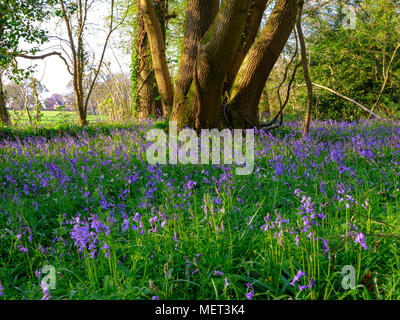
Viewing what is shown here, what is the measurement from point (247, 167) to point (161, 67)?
17.7 feet

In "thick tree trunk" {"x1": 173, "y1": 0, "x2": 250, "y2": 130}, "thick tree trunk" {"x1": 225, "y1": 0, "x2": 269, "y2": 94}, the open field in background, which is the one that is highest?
"thick tree trunk" {"x1": 225, "y1": 0, "x2": 269, "y2": 94}

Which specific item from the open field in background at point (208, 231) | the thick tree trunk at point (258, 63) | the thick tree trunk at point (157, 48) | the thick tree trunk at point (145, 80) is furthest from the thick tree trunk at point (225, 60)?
the thick tree trunk at point (145, 80)

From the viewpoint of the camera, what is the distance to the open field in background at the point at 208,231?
5.81 feet

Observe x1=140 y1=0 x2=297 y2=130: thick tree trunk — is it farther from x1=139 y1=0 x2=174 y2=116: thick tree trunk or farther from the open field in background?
x1=139 y1=0 x2=174 y2=116: thick tree trunk

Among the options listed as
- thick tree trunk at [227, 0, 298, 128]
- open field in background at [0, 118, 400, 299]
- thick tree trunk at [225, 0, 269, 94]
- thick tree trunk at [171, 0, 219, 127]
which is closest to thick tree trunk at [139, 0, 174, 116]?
thick tree trunk at [171, 0, 219, 127]

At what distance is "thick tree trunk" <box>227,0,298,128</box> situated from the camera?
19.6 feet

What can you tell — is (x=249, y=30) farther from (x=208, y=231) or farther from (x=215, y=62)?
(x=208, y=231)

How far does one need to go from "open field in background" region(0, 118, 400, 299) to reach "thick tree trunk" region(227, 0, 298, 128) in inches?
50.8

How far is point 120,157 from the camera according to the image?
4840 millimetres

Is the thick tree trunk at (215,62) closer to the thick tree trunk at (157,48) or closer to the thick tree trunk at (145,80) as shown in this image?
the thick tree trunk at (157,48)

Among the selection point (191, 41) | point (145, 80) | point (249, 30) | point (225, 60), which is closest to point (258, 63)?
point (225, 60)

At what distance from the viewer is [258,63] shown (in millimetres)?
6113

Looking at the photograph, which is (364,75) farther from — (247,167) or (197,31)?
(247,167)
